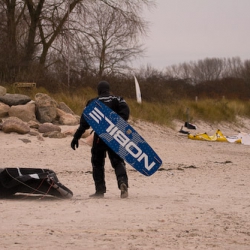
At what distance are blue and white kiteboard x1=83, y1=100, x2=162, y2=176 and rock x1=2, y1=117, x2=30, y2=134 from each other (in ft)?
24.6

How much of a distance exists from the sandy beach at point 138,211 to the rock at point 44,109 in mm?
3309

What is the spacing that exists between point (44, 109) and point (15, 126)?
5.49 feet

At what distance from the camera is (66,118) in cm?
1798

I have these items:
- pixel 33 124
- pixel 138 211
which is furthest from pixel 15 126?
pixel 138 211

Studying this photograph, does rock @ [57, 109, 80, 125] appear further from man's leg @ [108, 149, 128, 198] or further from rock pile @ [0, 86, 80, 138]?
man's leg @ [108, 149, 128, 198]

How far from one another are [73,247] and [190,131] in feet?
61.1

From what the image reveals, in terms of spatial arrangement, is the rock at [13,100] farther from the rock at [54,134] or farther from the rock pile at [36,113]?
the rock at [54,134]

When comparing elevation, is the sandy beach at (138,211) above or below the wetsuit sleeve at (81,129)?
below

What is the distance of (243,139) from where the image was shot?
20734mm

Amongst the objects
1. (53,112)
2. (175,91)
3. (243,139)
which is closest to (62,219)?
(53,112)

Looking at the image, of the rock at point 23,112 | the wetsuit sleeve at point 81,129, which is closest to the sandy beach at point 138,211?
the wetsuit sleeve at point 81,129

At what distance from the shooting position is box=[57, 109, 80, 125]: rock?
17.9 meters

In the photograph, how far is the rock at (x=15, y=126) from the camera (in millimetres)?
16205

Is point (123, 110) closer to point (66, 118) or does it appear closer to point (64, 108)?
point (66, 118)
